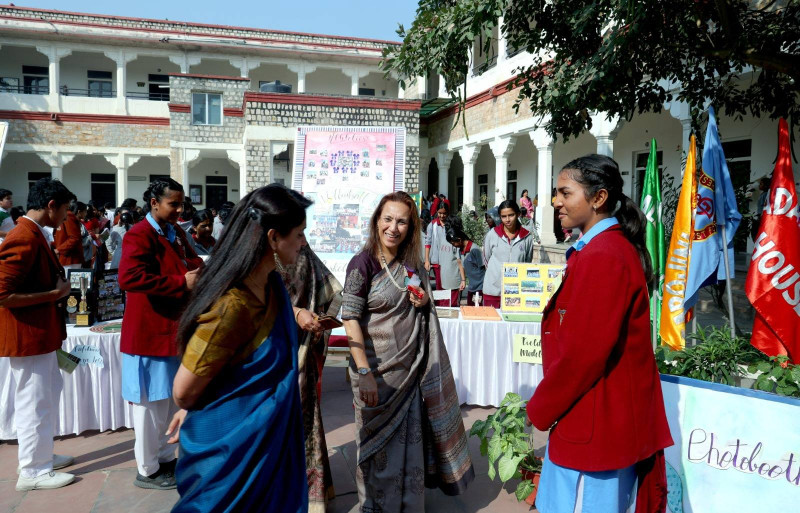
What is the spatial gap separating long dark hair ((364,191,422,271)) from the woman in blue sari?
3.37 feet

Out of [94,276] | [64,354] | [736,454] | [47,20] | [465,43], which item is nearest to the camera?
[736,454]

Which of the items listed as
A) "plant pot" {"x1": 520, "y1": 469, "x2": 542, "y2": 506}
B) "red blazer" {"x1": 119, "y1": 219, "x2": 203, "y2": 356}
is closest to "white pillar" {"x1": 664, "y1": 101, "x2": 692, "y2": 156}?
"plant pot" {"x1": 520, "y1": 469, "x2": 542, "y2": 506}

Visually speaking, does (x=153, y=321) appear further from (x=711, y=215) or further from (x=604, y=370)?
(x=711, y=215)

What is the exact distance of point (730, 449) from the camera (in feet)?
7.63

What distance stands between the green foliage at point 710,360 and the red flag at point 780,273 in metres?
0.19

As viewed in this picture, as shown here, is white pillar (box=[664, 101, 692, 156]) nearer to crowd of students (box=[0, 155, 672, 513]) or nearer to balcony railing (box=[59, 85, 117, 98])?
crowd of students (box=[0, 155, 672, 513])

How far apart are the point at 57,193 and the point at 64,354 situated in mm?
967

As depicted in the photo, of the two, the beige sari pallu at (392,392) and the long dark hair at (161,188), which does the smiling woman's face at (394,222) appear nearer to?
the beige sari pallu at (392,392)

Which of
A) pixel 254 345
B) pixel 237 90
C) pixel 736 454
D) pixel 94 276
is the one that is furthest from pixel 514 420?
pixel 237 90

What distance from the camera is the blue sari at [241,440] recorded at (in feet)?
4.82

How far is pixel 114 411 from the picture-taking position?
376 centimetres

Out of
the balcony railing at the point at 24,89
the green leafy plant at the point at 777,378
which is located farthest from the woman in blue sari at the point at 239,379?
the balcony railing at the point at 24,89

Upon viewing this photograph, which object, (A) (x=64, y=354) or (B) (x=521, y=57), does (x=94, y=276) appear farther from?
(B) (x=521, y=57)

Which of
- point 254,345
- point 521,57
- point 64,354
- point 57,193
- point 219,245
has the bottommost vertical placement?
point 64,354
